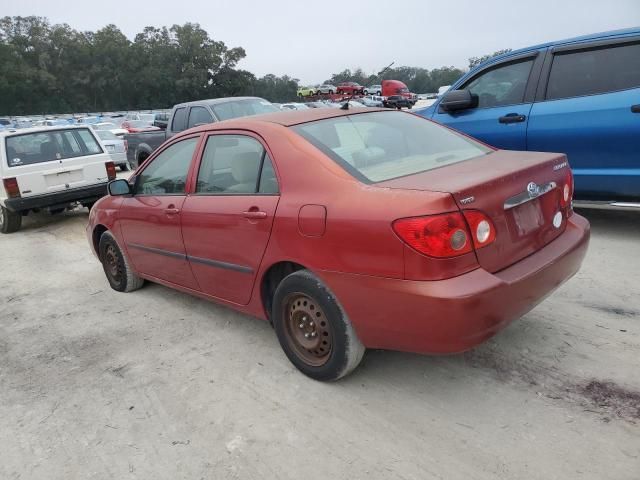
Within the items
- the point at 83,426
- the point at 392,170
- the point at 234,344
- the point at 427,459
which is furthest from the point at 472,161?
the point at 83,426

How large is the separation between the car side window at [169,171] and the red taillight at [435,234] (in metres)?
2.04

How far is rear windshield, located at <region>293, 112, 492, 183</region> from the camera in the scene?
299 cm

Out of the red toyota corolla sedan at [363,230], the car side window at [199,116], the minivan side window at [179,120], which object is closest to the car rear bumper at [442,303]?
the red toyota corolla sedan at [363,230]

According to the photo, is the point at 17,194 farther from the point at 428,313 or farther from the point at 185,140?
the point at 428,313

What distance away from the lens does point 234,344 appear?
3.73 meters

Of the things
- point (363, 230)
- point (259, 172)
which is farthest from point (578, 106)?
point (363, 230)

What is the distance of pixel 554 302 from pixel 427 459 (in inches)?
77.6

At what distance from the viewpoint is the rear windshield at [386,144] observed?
2.99 m

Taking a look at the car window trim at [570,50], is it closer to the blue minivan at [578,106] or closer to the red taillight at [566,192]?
the blue minivan at [578,106]

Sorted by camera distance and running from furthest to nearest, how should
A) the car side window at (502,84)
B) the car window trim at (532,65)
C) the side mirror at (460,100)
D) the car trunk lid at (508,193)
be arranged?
the side mirror at (460,100) → the car side window at (502,84) → the car window trim at (532,65) → the car trunk lid at (508,193)

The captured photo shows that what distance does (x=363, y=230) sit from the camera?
2574mm

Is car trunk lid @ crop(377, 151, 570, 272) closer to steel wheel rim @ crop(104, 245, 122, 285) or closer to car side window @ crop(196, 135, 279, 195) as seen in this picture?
car side window @ crop(196, 135, 279, 195)

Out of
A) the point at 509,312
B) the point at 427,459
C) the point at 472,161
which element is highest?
the point at 472,161

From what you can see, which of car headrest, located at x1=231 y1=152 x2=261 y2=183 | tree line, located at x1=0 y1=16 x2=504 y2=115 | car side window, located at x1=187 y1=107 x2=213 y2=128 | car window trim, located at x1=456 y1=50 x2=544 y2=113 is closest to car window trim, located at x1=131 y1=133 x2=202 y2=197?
car headrest, located at x1=231 y1=152 x2=261 y2=183
